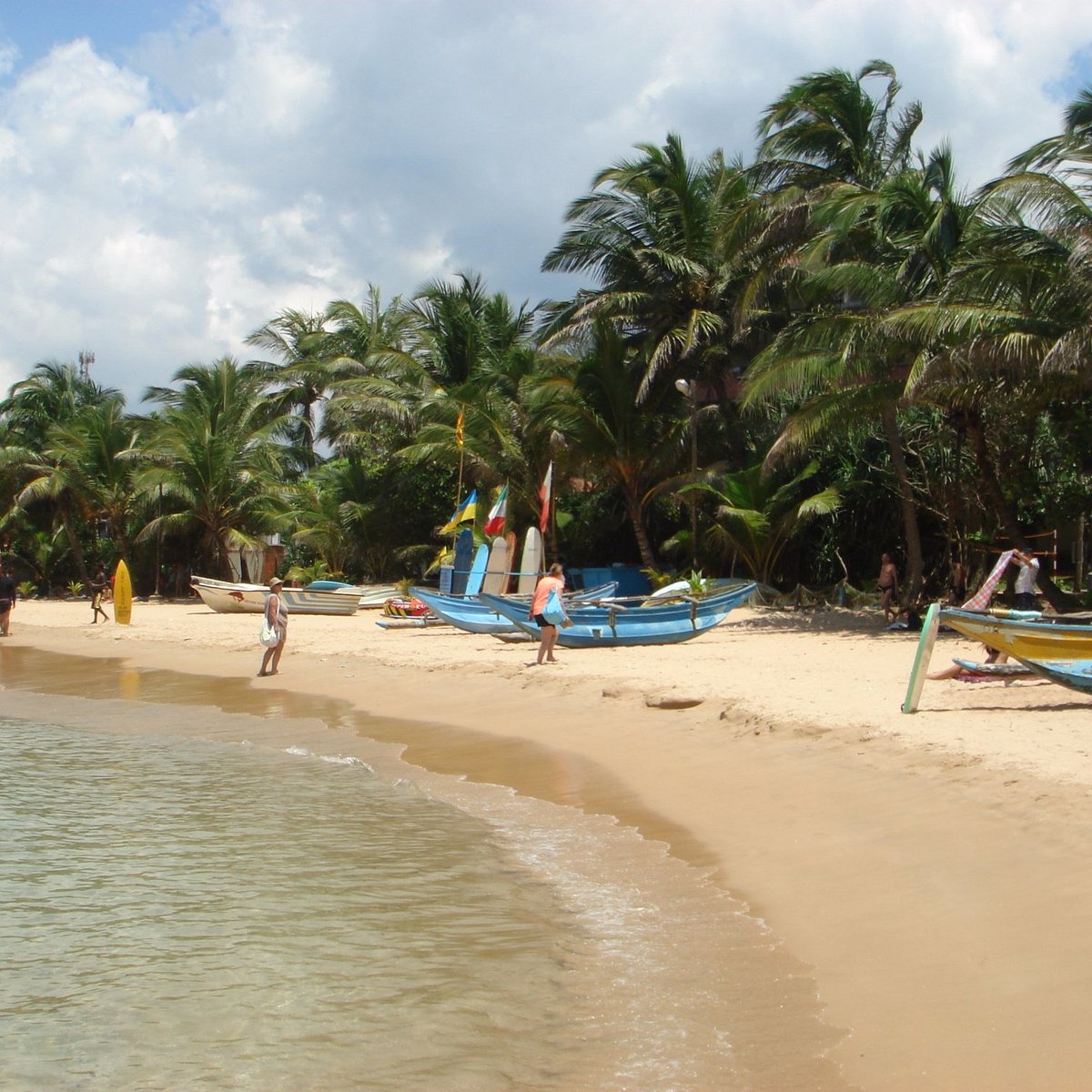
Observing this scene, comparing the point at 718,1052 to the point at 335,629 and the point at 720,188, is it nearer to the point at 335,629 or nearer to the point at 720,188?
the point at 335,629

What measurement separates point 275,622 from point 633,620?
5.00 metres

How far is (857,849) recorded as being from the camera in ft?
21.3

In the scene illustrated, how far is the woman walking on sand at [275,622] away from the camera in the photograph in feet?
51.2

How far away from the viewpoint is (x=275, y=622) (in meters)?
15.9

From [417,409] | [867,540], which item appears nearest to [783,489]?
[867,540]

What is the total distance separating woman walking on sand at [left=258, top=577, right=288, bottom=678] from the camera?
15617mm

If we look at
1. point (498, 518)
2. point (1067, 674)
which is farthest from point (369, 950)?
point (498, 518)

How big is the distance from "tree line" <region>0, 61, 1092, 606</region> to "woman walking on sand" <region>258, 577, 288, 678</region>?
27.3 ft

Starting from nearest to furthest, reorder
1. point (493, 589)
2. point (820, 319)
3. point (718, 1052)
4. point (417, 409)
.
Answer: point (718, 1052) → point (820, 319) → point (493, 589) → point (417, 409)

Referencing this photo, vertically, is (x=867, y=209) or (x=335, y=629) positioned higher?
(x=867, y=209)

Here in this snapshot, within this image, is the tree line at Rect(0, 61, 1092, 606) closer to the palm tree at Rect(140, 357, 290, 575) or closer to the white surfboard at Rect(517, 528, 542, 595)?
the palm tree at Rect(140, 357, 290, 575)

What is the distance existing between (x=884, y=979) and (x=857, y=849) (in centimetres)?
173

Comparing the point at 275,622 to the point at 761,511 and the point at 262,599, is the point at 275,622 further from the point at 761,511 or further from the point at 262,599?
the point at 262,599

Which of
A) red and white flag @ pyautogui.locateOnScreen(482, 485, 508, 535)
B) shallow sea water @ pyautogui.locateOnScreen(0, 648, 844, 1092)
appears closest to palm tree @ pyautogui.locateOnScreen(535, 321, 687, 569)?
red and white flag @ pyautogui.locateOnScreen(482, 485, 508, 535)
